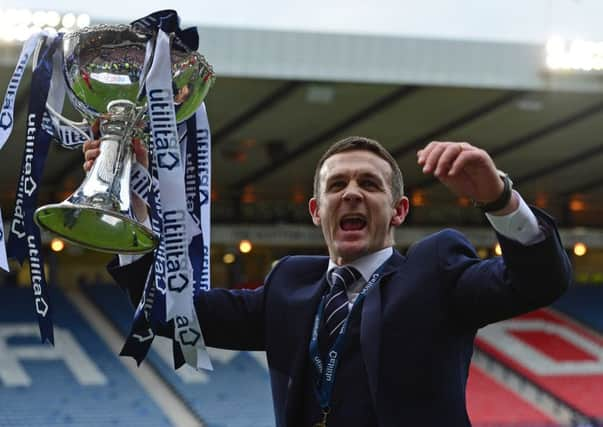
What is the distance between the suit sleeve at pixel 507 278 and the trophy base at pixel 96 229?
0.69 meters

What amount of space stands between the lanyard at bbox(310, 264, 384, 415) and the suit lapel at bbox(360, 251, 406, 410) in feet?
0.07

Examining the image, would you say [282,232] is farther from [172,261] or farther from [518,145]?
[172,261]

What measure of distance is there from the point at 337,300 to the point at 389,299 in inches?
5.7

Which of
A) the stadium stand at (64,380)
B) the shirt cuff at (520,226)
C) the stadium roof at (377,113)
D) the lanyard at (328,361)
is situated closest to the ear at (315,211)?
the lanyard at (328,361)

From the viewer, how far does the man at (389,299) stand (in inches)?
89.8

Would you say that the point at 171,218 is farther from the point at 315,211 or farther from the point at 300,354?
the point at 300,354

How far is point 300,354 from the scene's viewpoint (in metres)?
2.56

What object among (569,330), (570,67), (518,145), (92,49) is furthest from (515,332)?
(92,49)

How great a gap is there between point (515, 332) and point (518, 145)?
3449 millimetres

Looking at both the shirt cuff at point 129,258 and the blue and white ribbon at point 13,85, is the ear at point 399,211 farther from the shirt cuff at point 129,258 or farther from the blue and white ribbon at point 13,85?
the blue and white ribbon at point 13,85

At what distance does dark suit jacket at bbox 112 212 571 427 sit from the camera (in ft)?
7.56

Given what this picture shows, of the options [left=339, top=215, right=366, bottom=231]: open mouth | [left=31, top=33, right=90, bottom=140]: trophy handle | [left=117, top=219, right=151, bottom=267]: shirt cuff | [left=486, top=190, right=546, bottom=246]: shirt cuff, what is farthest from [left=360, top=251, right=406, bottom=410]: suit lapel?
[left=31, top=33, right=90, bottom=140]: trophy handle

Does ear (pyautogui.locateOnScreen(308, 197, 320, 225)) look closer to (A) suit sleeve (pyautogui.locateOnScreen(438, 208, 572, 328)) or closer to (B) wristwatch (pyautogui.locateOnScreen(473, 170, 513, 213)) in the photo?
(A) suit sleeve (pyautogui.locateOnScreen(438, 208, 572, 328))

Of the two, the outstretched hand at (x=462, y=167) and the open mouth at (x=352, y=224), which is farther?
the open mouth at (x=352, y=224)
